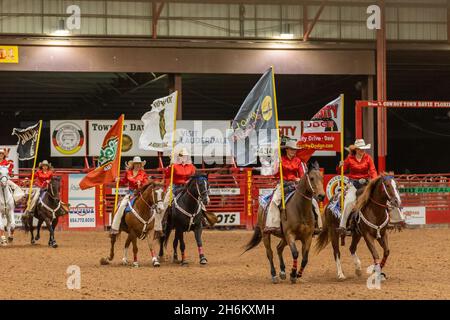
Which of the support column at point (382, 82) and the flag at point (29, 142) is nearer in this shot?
the flag at point (29, 142)

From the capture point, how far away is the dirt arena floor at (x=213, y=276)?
11.7 metres

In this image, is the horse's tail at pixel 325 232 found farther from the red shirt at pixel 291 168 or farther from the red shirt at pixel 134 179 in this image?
the red shirt at pixel 134 179

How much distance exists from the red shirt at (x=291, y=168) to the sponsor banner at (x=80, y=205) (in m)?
13.7

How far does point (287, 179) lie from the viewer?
43.9 ft

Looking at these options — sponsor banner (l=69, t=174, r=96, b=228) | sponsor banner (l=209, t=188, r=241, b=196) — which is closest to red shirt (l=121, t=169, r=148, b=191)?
sponsor banner (l=209, t=188, r=241, b=196)

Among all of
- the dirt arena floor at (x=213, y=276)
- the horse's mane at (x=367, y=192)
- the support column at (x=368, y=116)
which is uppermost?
the support column at (x=368, y=116)

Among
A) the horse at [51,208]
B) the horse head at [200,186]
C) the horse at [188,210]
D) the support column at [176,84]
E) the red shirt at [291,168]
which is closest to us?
the red shirt at [291,168]

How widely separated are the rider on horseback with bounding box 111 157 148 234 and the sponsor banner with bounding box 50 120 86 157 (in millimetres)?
13188

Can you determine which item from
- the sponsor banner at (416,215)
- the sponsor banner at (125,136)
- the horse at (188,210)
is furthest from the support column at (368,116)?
the horse at (188,210)

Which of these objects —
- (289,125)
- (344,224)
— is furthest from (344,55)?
(344,224)

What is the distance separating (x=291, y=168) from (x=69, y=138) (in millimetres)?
16859

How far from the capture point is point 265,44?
28.6 m
